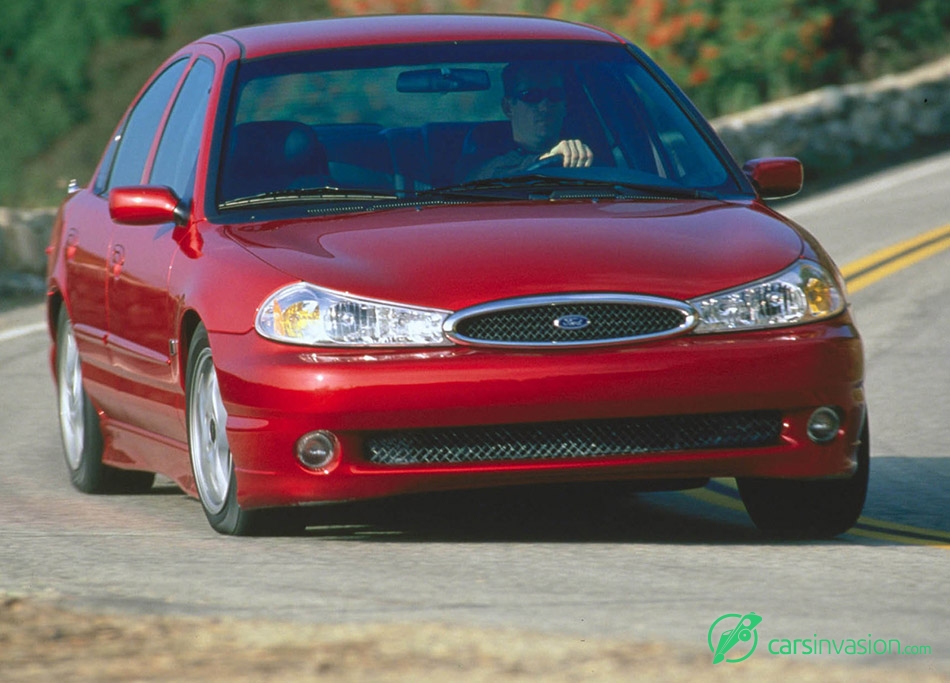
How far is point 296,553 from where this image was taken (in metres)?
6.33

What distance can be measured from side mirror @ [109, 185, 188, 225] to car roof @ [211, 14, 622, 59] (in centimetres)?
71

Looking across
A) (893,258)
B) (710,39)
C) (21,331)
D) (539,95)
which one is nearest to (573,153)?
(539,95)

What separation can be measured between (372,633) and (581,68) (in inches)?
138

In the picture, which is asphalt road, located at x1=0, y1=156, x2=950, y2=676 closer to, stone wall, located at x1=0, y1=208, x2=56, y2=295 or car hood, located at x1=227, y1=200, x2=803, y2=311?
car hood, located at x1=227, y1=200, x2=803, y2=311

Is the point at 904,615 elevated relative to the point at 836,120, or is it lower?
elevated

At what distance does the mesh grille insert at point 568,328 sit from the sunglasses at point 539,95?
156 cm

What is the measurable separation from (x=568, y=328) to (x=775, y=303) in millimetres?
665

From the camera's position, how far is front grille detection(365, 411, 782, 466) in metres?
6.30

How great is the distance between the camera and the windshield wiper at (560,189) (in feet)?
23.5

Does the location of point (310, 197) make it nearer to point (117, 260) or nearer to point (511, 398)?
point (117, 260)

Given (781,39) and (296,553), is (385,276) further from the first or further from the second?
(781,39)

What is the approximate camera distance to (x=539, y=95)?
7711 mm

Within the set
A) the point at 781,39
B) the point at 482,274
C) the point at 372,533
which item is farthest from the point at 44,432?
the point at 781,39

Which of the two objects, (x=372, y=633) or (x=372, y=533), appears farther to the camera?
(x=372, y=533)
